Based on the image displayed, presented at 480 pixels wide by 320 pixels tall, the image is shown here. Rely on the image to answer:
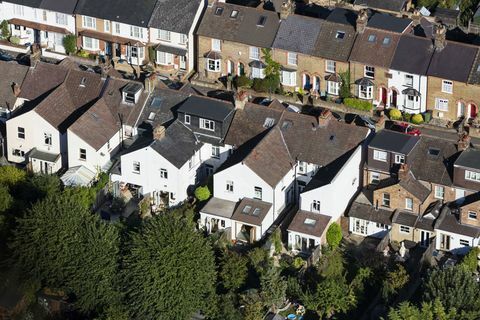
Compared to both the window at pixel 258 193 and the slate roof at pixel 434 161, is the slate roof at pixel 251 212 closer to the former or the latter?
the window at pixel 258 193

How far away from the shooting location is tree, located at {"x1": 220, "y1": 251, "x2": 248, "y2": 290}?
3595 inches

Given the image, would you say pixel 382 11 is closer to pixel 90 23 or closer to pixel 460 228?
pixel 90 23

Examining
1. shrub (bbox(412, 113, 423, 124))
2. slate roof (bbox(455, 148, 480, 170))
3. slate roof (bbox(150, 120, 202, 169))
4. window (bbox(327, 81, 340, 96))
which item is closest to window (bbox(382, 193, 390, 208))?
slate roof (bbox(455, 148, 480, 170))

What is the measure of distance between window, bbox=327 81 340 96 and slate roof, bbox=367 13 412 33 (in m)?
5.38

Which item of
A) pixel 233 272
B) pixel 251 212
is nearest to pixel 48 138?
pixel 251 212

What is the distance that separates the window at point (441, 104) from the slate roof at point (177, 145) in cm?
2078

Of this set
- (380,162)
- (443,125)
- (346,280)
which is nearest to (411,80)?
(443,125)

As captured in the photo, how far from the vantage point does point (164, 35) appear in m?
119

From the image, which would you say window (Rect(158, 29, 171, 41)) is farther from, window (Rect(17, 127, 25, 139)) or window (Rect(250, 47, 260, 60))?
window (Rect(17, 127, 25, 139))

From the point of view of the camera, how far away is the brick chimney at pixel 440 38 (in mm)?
109938

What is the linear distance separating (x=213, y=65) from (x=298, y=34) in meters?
7.65

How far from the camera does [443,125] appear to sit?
363 feet

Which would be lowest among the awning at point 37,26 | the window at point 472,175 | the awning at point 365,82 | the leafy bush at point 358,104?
the awning at point 37,26

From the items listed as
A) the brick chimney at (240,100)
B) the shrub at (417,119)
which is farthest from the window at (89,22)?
the shrub at (417,119)
